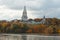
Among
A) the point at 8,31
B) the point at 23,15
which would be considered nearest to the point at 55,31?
the point at 8,31

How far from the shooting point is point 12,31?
82.1 metres

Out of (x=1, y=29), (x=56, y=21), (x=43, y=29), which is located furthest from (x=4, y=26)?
(x=56, y=21)

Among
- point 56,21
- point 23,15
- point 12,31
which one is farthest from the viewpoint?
point 23,15

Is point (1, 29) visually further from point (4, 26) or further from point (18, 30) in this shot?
point (18, 30)

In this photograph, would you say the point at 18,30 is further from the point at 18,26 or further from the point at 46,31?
the point at 46,31

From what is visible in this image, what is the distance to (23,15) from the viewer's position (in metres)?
136

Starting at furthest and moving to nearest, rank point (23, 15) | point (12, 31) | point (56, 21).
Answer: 1. point (23, 15)
2. point (56, 21)
3. point (12, 31)

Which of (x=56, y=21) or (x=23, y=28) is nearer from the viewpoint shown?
(x=23, y=28)

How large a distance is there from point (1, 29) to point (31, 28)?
970cm

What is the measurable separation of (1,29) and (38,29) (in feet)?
39.5

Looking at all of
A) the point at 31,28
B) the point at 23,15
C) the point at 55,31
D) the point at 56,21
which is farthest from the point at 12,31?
the point at 23,15

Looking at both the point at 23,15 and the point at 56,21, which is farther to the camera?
the point at 23,15

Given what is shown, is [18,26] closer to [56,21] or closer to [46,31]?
[46,31]

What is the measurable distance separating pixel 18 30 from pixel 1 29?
6643 mm
